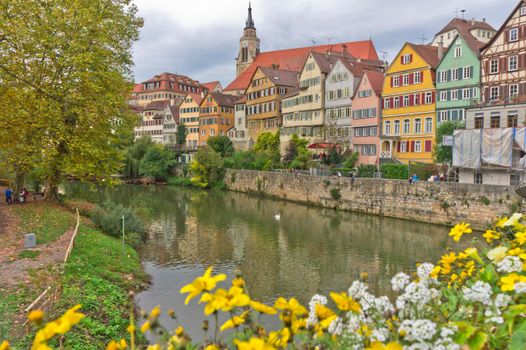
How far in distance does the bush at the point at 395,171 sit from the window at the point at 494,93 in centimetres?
803

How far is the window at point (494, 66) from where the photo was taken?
34344 mm

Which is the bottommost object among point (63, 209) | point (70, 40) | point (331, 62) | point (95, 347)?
point (95, 347)

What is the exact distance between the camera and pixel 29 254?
1449 cm

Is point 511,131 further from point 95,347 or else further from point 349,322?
point 349,322

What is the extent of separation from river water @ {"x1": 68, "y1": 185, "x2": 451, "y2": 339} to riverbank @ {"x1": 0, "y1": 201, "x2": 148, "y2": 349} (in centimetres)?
109

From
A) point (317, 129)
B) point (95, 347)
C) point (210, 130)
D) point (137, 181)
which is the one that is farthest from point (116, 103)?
point (210, 130)

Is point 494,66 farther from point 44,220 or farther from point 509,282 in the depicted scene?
point 509,282

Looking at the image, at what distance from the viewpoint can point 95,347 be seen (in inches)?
368

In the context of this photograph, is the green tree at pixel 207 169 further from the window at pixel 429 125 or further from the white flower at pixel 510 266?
the white flower at pixel 510 266

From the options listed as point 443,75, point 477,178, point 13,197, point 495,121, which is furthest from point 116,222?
point 443,75

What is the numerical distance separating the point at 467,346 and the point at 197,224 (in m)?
28.0

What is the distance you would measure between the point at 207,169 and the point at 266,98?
1374 centimetres

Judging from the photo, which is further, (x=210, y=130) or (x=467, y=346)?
(x=210, y=130)

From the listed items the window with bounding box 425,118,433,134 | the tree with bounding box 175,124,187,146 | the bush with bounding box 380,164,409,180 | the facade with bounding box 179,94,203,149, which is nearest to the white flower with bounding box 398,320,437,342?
the bush with bounding box 380,164,409,180
